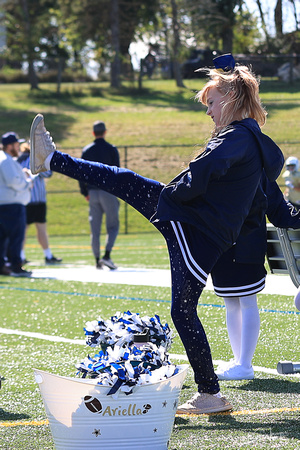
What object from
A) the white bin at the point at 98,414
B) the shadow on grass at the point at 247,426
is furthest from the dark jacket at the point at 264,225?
the white bin at the point at 98,414

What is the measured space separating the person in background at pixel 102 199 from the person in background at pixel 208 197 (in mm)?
6665

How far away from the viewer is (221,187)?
11.6 feet

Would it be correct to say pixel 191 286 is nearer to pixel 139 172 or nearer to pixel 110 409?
pixel 110 409

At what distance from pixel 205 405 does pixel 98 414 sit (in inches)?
36.9

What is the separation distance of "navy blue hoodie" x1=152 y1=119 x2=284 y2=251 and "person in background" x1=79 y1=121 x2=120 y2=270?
270 inches

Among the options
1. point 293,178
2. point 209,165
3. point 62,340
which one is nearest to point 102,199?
point 62,340

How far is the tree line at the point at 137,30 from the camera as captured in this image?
4366 centimetres

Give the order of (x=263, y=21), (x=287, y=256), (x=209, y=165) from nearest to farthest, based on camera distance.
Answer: (x=209, y=165)
(x=287, y=256)
(x=263, y=21)

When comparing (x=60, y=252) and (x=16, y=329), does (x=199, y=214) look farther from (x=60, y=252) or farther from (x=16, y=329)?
(x=60, y=252)

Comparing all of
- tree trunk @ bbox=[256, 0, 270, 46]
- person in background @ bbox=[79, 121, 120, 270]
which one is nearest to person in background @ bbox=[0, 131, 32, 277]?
person in background @ bbox=[79, 121, 120, 270]

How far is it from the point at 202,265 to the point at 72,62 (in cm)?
4873

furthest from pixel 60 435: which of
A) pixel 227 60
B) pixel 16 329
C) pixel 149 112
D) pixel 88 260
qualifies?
pixel 149 112

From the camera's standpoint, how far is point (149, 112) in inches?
1539

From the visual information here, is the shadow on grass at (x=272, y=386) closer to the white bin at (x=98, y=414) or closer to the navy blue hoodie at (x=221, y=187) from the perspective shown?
the navy blue hoodie at (x=221, y=187)
